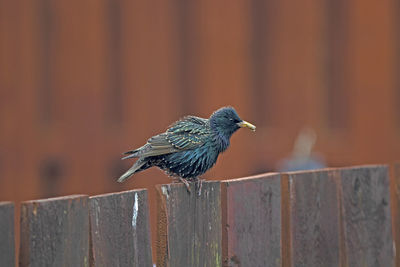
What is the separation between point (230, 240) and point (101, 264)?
26.4 inches

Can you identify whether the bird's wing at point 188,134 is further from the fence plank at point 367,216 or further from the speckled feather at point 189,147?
the fence plank at point 367,216

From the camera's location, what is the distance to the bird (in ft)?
15.1

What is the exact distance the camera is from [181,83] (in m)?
6.86

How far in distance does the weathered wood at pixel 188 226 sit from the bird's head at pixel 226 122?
4.63ft

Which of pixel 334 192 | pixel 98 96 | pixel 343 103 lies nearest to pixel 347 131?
pixel 343 103

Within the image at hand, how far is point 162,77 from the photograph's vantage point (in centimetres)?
681

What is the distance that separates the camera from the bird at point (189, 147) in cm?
459

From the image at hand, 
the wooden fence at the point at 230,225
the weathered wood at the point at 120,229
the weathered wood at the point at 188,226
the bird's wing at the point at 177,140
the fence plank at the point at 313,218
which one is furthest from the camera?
the bird's wing at the point at 177,140

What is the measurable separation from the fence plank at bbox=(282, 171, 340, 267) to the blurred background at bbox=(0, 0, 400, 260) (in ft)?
9.46

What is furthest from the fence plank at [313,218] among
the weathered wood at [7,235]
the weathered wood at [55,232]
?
the weathered wood at [7,235]

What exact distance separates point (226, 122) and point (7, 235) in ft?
7.88

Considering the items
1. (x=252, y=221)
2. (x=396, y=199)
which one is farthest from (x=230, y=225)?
(x=396, y=199)

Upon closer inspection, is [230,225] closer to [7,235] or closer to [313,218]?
[313,218]

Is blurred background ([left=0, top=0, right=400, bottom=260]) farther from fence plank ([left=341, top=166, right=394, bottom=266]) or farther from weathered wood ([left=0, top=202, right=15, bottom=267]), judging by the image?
weathered wood ([left=0, top=202, right=15, bottom=267])
